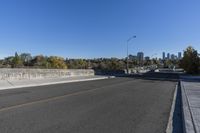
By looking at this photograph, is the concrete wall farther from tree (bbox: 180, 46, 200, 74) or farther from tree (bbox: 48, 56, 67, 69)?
tree (bbox: 48, 56, 67, 69)

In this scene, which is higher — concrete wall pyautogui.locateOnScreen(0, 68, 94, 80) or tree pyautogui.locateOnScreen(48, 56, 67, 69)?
tree pyautogui.locateOnScreen(48, 56, 67, 69)

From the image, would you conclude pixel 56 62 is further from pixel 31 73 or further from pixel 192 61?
pixel 31 73

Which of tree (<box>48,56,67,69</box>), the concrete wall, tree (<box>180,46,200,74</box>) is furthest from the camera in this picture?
tree (<box>48,56,67,69</box>)

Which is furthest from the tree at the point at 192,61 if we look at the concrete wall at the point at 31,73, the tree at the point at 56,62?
the tree at the point at 56,62

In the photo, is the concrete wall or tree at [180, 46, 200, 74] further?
tree at [180, 46, 200, 74]

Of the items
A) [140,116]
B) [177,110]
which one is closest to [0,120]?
[140,116]

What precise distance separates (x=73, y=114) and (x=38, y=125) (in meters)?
2.14

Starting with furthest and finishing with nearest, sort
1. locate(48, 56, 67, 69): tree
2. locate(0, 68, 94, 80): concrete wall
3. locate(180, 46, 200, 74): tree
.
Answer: locate(48, 56, 67, 69): tree → locate(180, 46, 200, 74): tree → locate(0, 68, 94, 80): concrete wall

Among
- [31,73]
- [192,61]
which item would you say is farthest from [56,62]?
[31,73]

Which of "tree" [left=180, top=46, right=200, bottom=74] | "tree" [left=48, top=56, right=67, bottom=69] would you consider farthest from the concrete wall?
"tree" [left=48, top=56, right=67, bottom=69]

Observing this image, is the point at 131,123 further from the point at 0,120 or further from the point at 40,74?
the point at 40,74

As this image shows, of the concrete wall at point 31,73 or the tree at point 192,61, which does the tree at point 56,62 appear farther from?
the concrete wall at point 31,73

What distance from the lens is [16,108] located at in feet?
36.7

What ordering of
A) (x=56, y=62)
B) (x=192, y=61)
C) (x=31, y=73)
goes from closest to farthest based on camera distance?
(x=31, y=73), (x=192, y=61), (x=56, y=62)
